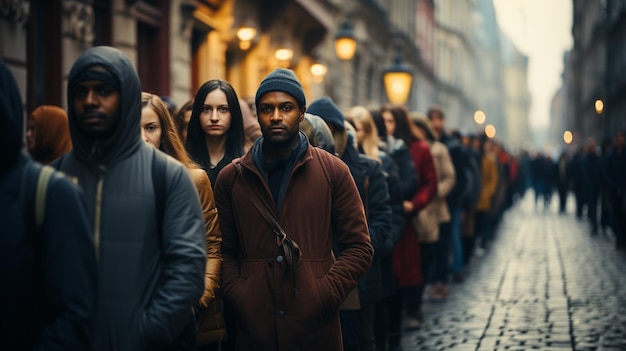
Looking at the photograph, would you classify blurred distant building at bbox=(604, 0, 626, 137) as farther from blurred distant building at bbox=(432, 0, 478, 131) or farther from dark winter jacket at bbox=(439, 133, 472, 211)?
dark winter jacket at bbox=(439, 133, 472, 211)

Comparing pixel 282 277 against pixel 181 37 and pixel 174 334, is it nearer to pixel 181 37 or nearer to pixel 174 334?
pixel 174 334

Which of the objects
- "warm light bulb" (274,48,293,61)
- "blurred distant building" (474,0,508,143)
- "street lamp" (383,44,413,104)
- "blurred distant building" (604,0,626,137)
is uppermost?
"blurred distant building" (474,0,508,143)

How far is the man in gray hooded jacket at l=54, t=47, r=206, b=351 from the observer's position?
3.62 meters

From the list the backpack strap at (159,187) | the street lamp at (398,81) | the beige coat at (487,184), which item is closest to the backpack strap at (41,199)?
the backpack strap at (159,187)

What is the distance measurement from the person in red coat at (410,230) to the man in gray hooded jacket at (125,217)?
16.8 ft

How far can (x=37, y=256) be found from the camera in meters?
3.19

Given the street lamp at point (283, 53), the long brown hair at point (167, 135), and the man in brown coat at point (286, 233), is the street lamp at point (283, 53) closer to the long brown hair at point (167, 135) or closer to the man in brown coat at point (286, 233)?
the long brown hair at point (167, 135)

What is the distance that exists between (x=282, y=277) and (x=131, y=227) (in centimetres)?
111

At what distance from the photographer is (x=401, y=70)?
19.1m

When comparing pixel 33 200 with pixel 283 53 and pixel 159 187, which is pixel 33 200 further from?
pixel 283 53

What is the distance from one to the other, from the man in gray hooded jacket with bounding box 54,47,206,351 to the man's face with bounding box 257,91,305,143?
1026 millimetres

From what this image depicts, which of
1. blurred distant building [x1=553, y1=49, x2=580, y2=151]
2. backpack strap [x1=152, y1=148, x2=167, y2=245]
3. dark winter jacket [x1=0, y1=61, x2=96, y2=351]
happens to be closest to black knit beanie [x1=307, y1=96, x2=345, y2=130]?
backpack strap [x1=152, y1=148, x2=167, y2=245]

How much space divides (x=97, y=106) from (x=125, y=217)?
37 centimetres

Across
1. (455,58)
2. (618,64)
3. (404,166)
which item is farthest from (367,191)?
(455,58)
